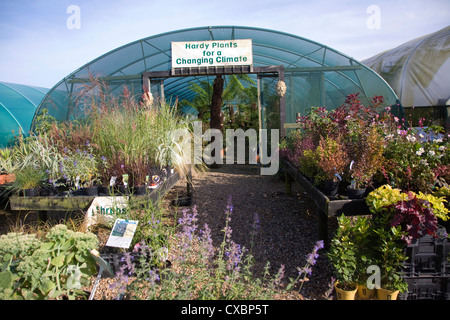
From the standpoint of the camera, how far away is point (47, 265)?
1779 millimetres

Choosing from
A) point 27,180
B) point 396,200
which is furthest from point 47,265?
point 396,200

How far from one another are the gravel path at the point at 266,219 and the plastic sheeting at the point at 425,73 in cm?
514

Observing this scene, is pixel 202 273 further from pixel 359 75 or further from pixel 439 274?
pixel 359 75

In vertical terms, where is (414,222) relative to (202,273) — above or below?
above

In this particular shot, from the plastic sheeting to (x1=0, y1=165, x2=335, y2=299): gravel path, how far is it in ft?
→ 16.9

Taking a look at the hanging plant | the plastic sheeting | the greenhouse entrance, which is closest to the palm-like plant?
the greenhouse entrance

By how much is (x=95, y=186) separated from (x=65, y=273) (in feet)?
4.88

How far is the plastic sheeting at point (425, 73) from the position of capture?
8.10 meters

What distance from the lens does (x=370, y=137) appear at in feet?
9.16

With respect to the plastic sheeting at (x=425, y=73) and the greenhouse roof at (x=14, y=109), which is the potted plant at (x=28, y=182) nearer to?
the greenhouse roof at (x=14, y=109)

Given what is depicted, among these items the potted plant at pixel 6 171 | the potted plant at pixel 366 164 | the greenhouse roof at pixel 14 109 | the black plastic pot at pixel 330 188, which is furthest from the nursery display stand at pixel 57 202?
the greenhouse roof at pixel 14 109

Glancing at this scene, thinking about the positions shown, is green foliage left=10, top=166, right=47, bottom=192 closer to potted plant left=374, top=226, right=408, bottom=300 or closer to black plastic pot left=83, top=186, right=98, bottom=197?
black plastic pot left=83, top=186, right=98, bottom=197

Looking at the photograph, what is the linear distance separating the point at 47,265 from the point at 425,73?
33.3ft
